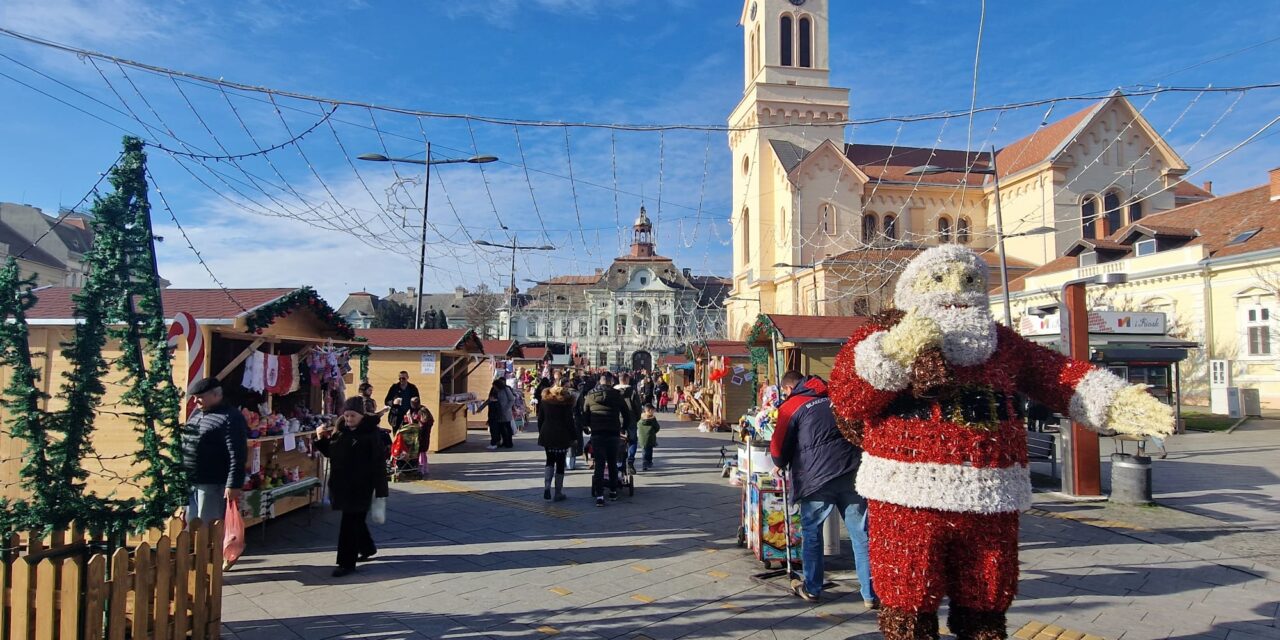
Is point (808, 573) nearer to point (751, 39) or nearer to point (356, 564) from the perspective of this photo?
point (356, 564)

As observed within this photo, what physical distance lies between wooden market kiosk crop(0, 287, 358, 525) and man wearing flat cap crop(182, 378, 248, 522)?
0.67m

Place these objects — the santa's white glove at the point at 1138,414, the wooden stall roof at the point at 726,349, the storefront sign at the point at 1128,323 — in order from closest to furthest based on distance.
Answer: the santa's white glove at the point at 1138,414 → the storefront sign at the point at 1128,323 → the wooden stall roof at the point at 726,349

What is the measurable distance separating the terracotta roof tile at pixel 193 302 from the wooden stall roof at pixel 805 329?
383 inches

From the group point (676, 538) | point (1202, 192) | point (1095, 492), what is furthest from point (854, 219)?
point (676, 538)

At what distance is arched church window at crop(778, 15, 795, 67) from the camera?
46469 mm

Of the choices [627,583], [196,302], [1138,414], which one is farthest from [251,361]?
[1138,414]

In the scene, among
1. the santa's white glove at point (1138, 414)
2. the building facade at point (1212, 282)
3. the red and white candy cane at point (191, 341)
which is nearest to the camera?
the santa's white glove at point (1138, 414)

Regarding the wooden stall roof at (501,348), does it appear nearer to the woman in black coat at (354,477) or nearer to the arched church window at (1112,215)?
the woman in black coat at (354,477)

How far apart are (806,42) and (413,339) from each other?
39916 millimetres

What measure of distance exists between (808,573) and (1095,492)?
5835 millimetres

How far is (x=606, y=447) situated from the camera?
940 cm

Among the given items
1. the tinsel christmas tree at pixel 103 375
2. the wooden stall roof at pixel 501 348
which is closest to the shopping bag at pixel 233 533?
the tinsel christmas tree at pixel 103 375

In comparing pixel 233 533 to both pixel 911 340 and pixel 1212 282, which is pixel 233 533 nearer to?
pixel 911 340

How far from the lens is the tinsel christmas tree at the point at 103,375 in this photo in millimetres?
4730
